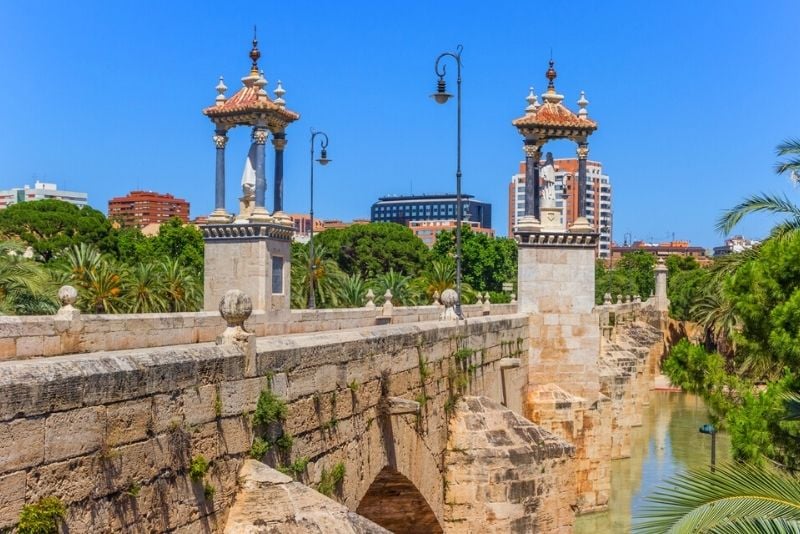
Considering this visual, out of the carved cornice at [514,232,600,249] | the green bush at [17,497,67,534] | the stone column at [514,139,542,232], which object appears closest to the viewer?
the green bush at [17,497,67,534]

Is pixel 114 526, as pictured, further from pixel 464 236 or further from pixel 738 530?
pixel 464 236

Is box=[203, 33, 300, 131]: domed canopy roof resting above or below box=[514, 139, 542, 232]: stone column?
above

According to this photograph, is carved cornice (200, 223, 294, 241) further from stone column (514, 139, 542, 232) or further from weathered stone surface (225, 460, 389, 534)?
weathered stone surface (225, 460, 389, 534)

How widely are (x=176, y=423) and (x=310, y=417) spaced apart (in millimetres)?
2301

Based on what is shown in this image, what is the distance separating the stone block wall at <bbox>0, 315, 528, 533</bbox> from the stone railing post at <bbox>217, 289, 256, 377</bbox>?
0.06m

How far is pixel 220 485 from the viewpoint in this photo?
7.23m

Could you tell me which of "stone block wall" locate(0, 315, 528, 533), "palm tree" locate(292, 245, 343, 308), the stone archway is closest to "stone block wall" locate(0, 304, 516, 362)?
"stone block wall" locate(0, 315, 528, 533)

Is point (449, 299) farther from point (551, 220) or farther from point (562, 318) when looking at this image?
point (551, 220)

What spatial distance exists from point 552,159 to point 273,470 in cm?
1708

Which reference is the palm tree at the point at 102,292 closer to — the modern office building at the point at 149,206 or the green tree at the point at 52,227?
the green tree at the point at 52,227

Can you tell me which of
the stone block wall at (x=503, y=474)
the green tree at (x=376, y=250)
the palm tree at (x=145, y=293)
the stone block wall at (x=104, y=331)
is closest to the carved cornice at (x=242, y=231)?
the stone block wall at (x=104, y=331)

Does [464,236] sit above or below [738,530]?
above

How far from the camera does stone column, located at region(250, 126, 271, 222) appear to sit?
23.1 meters

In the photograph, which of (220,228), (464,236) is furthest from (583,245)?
(464,236)
